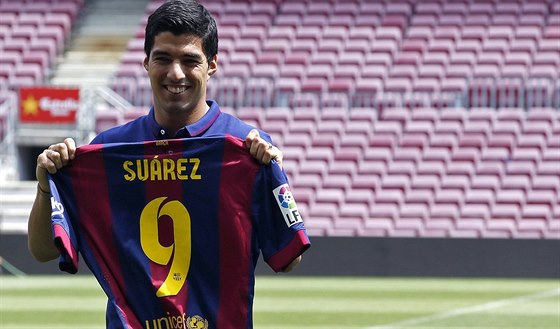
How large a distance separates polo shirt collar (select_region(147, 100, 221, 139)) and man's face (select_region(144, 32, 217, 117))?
0.11m

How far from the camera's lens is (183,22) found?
12.8 ft

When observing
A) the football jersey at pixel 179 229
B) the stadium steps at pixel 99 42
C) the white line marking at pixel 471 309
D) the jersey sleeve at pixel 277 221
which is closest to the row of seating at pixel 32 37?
the stadium steps at pixel 99 42

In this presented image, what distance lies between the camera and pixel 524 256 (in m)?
16.0

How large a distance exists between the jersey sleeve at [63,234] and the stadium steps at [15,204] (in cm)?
1392

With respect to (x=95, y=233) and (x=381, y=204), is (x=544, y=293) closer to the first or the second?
Result: (x=381, y=204)

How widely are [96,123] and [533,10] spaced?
7.45 metres

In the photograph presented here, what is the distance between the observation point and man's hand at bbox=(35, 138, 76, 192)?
414 centimetres

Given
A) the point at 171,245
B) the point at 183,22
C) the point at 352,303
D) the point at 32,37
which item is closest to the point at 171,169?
the point at 171,245

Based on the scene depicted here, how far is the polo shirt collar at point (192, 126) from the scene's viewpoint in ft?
13.5

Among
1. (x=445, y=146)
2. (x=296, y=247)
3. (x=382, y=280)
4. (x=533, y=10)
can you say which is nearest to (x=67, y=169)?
(x=296, y=247)

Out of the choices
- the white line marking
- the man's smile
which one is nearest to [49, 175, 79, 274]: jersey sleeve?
the man's smile

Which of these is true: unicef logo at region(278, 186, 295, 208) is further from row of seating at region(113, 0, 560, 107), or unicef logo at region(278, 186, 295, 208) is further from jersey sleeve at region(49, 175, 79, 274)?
row of seating at region(113, 0, 560, 107)

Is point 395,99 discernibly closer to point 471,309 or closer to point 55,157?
point 471,309

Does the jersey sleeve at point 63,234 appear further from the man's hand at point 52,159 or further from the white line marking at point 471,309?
the white line marking at point 471,309
